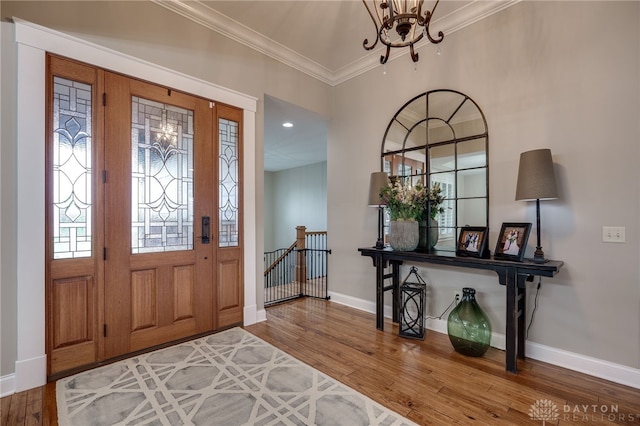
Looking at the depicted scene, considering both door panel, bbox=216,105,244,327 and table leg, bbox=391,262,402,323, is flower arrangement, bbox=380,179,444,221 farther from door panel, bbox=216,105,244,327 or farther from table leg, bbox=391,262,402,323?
door panel, bbox=216,105,244,327

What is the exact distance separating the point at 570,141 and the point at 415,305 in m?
2.13

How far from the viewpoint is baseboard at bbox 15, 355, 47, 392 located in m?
2.08

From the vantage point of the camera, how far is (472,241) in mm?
2760

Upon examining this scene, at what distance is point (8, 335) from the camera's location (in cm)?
208

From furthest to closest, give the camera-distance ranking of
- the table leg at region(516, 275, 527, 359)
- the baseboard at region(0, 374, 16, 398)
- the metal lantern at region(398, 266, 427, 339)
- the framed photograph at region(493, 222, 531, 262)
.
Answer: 1. the metal lantern at region(398, 266, 427, 339)
2. the table leg at region(516, 275, 527, 359)
3. the framed photograph at region(493, 222, 531, 262)
4. the baseboard at region(0, 374, 16, 398)

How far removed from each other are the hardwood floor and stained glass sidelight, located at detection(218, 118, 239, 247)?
1.22m

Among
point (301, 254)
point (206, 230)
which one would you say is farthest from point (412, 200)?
point (301, 254)

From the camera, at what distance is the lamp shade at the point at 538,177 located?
7.43 feet

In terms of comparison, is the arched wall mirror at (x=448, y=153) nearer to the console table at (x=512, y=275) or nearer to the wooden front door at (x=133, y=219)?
the console table at (x=512, y=275)

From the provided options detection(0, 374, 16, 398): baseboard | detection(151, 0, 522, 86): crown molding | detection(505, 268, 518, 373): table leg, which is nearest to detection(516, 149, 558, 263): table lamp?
detection(505, 268, 518, 373): table leg

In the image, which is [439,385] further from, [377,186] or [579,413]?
[377,186]

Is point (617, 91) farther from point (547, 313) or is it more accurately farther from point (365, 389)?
point (365, 389)

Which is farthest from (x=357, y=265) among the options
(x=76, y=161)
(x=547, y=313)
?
(x=76, y=161)

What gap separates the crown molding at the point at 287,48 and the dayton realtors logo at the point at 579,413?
3.38m
